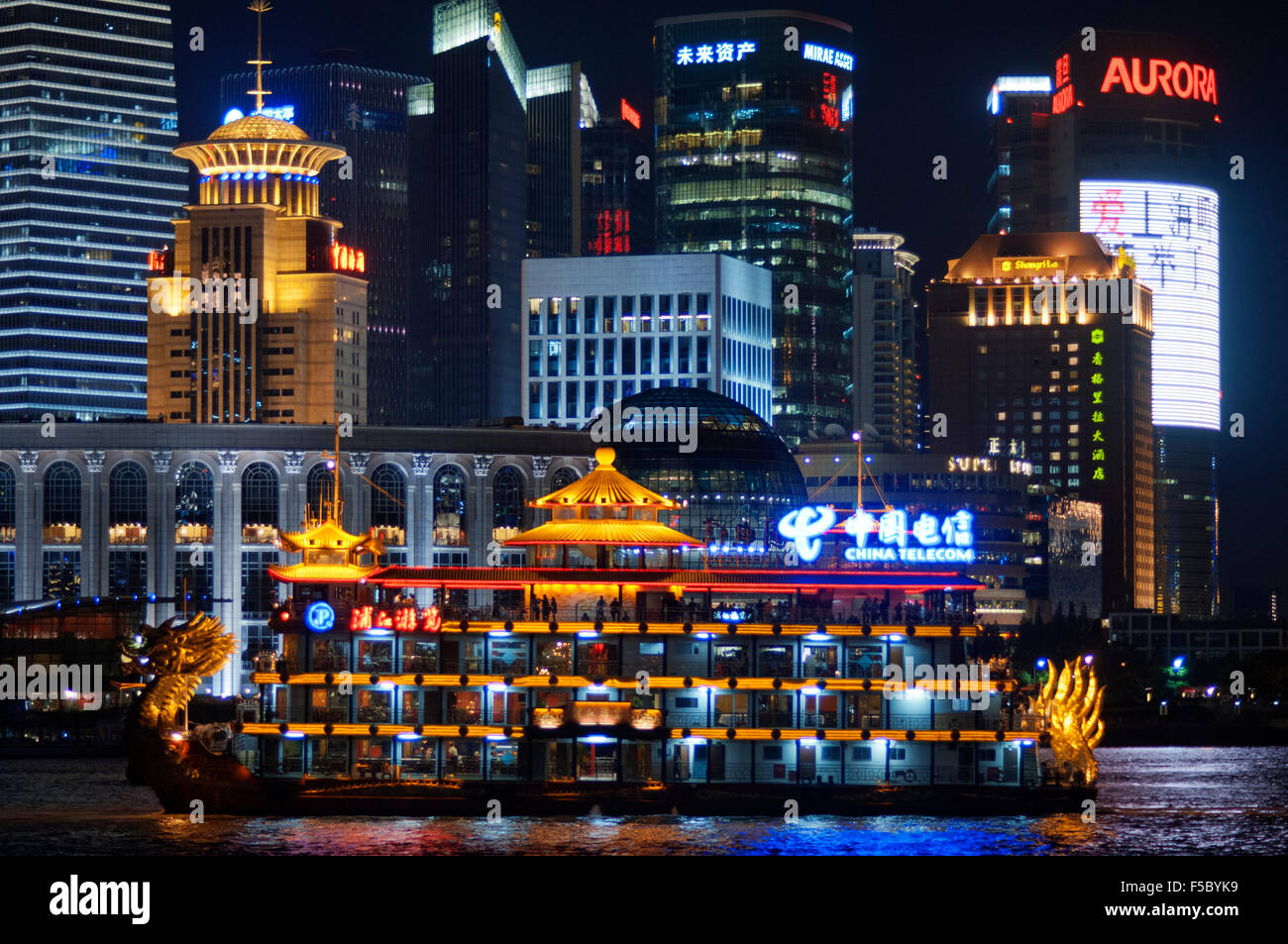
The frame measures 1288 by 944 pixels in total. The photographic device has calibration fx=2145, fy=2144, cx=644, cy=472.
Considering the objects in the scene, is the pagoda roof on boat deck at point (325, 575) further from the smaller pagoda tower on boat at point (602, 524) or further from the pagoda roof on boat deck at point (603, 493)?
the pagoda roof on boat deck at point (603, 493)

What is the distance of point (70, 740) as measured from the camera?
504ft

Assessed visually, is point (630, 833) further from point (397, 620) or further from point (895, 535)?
point (895, 535)

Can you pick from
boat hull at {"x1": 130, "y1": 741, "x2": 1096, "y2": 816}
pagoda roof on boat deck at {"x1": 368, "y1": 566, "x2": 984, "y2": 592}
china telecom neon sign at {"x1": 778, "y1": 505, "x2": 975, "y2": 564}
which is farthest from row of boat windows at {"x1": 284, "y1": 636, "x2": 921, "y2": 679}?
china telecom neon sign at {"x1": 778, "y1": 505, "x2": 975, "y2": 564}

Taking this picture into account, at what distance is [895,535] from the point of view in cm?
10231

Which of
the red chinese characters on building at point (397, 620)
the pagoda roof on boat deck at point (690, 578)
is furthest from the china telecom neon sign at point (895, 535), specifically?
the red chinese characters on building at point (397, 620)

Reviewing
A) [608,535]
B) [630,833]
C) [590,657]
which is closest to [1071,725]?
[630,833]

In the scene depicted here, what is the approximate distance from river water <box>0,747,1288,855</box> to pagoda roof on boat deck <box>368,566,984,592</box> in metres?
→ 10.4

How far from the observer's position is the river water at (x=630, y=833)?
8606 centimetres

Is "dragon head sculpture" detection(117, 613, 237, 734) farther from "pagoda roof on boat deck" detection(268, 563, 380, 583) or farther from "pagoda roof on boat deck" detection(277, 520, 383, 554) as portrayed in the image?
"pagoda roof on boat deck" detection(277, 520, 383, 554)

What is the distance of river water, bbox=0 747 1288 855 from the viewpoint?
3388 inches

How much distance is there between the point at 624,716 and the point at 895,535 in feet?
57.1

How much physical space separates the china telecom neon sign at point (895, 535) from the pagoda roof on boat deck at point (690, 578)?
3653 millimetres
